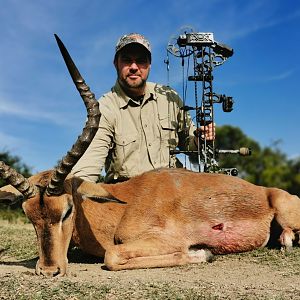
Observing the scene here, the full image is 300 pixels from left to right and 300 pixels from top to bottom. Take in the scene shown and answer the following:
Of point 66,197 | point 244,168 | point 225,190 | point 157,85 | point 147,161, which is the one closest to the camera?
point 66,197

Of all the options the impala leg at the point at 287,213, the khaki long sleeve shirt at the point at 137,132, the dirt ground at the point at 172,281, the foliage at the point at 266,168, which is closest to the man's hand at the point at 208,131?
the khaki long sleeve shirt at the point at 137,132

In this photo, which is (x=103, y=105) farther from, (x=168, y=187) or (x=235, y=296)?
(x=235, y=296)

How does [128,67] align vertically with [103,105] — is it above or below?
above

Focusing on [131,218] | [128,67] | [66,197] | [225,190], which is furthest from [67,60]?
[128,67]

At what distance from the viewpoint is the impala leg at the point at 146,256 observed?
258 inches

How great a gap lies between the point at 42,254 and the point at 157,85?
218 inches

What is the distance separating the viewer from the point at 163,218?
721 centimetres

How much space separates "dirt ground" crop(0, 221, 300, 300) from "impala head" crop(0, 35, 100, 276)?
36 centimetres

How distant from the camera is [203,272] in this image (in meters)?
6.25

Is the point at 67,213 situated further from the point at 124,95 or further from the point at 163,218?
the point at 124,95

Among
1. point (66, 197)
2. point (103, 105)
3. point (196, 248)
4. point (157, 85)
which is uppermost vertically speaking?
point (157, 85)

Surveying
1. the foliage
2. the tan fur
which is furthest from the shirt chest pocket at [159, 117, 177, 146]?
the foliage

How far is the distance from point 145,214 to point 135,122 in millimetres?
3355

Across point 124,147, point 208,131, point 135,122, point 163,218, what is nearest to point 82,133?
point 163,218
